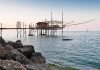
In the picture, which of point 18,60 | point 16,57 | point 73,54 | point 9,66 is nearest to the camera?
point 9,66

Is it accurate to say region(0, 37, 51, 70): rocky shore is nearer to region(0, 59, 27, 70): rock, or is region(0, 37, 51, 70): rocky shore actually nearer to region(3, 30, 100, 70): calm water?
region(0, 59, 27, 70): rock

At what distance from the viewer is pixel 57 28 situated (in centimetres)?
11806

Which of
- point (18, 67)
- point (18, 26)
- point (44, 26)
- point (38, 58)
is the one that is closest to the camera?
point (18, 67)

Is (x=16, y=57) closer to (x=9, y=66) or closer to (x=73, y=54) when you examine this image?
(x=9, y=66)

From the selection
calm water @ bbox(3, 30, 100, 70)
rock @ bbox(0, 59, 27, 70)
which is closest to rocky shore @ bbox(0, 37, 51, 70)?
rock @ bbox(0, 59, 27, 70)

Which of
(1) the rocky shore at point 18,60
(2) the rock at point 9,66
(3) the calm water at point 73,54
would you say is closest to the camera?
(2) the rock at point 9,66

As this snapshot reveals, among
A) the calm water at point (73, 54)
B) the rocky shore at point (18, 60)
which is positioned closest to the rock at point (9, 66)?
the rocky shore at point (18, 60)

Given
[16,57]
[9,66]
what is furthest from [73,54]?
[9,66]

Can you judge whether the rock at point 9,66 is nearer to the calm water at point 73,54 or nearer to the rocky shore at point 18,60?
the rocky shore at point 18,60

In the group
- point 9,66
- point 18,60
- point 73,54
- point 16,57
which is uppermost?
point 9,66

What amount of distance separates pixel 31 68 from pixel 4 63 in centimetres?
284

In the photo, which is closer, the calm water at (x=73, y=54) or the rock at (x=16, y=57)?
the rock at (x=16, y=57)

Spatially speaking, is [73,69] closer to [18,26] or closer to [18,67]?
[18,67]

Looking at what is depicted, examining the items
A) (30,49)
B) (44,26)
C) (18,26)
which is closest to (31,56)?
(30,49)
